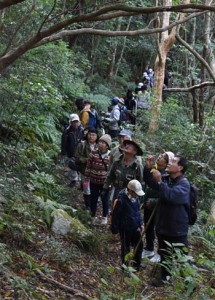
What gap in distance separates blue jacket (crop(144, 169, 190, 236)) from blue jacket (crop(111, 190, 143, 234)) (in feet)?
1.41

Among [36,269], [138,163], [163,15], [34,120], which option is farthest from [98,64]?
[36,269]

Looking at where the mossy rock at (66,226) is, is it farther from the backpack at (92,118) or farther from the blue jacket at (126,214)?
the backpack at (92,118)

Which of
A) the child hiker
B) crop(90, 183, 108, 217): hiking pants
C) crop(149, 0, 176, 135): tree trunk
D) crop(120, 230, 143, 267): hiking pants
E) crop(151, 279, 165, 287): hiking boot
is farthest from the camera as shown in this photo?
crop(149, 0, 176, 135): tree trunk

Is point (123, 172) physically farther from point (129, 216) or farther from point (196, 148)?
point (196, 148)

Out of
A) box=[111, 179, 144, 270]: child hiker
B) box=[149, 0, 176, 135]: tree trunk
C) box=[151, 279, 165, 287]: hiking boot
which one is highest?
box=[149, 0, 176, 135]: tree trunk

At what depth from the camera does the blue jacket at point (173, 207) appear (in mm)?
5934

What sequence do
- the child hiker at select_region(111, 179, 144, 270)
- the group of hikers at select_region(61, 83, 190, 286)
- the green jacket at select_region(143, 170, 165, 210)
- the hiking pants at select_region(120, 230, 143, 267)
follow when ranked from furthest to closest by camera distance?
the green jacket at select_region(143, 170, 165, 210) → the hiking pants at select_region(120, 230, 143, 267) → the child hiker at select_region(111, 179, 144, 270) → the group of hikers at select_region(61, 83, 190, 286)

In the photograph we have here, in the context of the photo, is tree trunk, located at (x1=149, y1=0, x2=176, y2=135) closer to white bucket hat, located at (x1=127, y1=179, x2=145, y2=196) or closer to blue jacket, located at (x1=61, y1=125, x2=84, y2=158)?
blue jacket, located at (x1=61, y1=125, x2=84, y2=158)

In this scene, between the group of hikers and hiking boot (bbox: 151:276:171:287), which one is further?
hiking boot (bbox: 151:276:171:287)

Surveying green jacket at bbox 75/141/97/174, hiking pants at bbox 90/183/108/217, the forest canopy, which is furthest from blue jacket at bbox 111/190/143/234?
green jacket at bbox 75/141/97/174

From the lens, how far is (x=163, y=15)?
15883 mm

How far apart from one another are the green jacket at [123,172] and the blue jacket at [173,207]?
1.51 meters

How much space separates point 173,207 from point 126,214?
0.78 meters

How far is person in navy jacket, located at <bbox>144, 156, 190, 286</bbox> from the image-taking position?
5.95m
